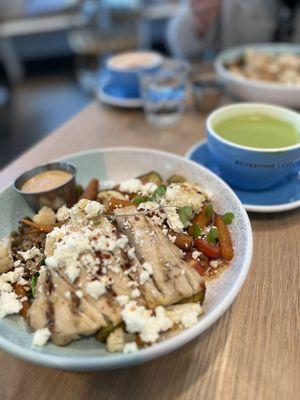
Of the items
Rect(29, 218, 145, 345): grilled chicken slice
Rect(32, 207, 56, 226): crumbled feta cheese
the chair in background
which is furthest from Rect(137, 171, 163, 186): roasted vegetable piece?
the chair in background

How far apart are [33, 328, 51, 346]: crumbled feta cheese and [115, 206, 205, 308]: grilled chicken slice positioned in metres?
0.25

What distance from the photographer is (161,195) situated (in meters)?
1.20

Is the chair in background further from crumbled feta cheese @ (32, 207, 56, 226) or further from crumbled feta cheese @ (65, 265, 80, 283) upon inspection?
crumbled feta cheese @ (65, 265, 80, 283)

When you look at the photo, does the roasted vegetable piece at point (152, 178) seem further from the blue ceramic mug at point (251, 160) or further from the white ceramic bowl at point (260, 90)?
the white ceramic bowl at point (260, 90)

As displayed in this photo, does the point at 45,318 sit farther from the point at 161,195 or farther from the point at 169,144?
the point at 169,144

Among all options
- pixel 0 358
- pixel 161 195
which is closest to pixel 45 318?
pixel 0 358

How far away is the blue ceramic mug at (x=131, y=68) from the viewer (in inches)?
82.5

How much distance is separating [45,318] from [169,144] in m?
1.15

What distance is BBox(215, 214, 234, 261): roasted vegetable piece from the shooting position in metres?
1.06

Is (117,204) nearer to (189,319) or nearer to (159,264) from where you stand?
(159,264)

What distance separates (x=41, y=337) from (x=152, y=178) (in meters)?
0.72

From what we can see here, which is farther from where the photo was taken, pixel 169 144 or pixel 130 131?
pixel 130 131

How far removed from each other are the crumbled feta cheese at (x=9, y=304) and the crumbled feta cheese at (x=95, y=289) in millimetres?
216

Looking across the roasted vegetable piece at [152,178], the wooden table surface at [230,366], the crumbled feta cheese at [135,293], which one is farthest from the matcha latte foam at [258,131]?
the crumbled feta cheese at [135,293]
